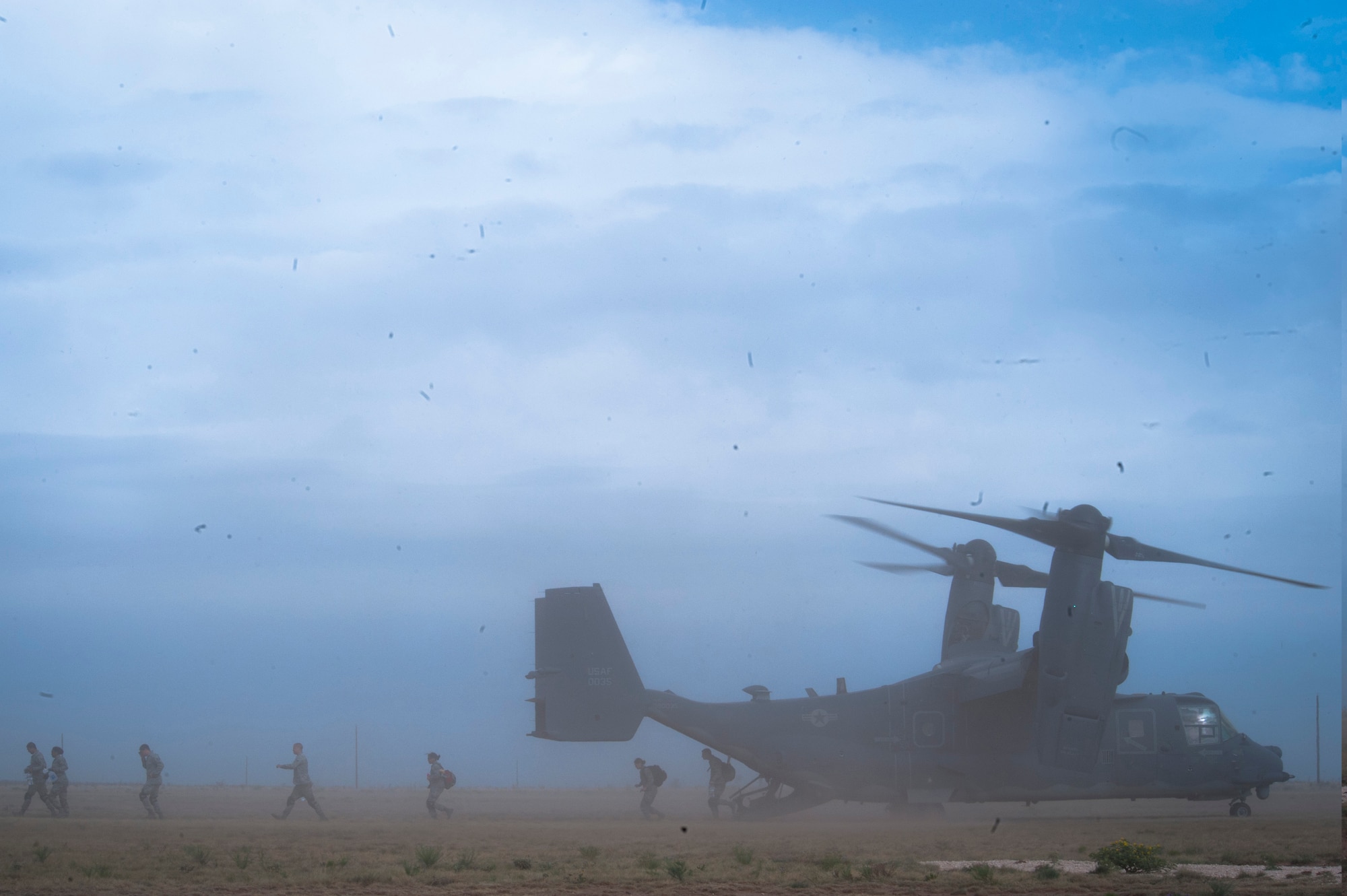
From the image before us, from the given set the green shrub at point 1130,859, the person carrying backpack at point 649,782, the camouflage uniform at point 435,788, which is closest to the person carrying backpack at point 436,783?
the camouflage uniform at point 435,788

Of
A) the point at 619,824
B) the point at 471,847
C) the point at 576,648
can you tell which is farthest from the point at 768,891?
the point at 576,648

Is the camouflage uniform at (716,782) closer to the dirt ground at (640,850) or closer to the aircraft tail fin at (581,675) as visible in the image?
the dirt ground at (640,850)

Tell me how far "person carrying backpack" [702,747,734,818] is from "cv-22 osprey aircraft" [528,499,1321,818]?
299mm

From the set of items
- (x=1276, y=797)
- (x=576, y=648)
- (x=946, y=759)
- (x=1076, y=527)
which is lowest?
(x=1276, y=797)

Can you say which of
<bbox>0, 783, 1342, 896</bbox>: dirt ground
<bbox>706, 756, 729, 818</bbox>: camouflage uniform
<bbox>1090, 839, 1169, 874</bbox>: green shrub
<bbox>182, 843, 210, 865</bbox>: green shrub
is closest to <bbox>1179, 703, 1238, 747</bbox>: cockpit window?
<bbox>0, 783, 1342, 896</bbox>: dirt ground

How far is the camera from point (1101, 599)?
709 inches

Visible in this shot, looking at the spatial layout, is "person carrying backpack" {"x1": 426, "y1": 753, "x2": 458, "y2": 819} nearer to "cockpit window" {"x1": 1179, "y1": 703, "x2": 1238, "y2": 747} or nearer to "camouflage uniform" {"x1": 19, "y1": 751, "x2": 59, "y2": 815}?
"camouflage uniform" {"x1": 19, "y1": 751, "x2": 59, "y2": 815}

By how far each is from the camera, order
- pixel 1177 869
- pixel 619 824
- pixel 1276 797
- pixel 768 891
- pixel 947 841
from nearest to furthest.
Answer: pixel 768 891 → pixel 1177 869 → pixel 947 841 → pixel 619 824 → pixel 1276 797

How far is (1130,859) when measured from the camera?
1384 centimetres

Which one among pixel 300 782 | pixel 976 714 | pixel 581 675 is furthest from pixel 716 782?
pixel 300 782

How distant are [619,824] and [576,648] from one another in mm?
3943

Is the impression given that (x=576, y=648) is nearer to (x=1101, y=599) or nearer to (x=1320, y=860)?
(x=1101, y=599)

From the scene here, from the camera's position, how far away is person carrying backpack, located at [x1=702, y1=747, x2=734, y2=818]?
2123cm

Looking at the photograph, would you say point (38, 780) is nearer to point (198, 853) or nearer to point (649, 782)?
point (198, 853)
